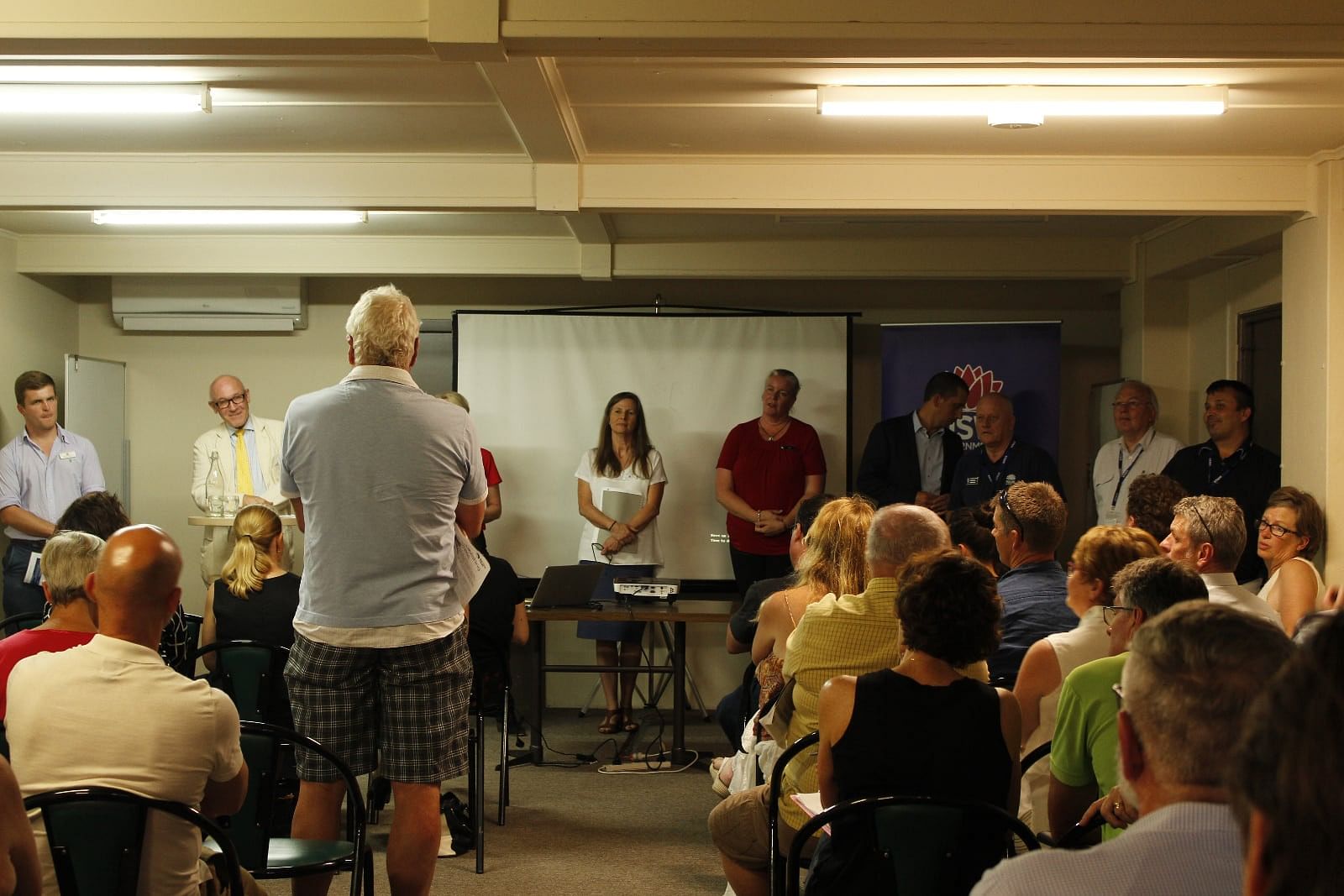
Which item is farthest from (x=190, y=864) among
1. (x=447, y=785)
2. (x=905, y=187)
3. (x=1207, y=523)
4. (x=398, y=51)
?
(x=905, y=187)

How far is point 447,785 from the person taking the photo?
5070 millimetres

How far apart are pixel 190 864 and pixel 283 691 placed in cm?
168

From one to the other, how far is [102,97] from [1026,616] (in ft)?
11.4

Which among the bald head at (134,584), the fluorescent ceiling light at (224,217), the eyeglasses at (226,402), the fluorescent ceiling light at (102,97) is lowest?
the bald head at (134,584)

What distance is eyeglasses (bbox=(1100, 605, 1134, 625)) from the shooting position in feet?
7.97

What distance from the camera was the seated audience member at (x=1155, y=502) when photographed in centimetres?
412

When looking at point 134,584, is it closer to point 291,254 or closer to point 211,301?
point 291,254

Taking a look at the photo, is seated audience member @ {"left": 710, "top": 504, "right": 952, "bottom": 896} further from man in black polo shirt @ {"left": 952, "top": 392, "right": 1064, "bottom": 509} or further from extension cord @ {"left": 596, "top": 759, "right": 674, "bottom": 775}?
man in black polo shirt @ {"left": 952, "top": 392, "right": 1064, "bottom": 509}

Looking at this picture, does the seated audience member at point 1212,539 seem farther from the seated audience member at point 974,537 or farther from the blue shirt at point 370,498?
the blue shirt at point 370,498

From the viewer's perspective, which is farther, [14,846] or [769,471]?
[769,471]

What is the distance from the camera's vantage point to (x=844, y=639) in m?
2.62

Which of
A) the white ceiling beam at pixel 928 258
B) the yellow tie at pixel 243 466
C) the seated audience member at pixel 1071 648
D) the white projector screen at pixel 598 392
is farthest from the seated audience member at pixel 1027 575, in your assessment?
the yellow tie at pixel 243 466

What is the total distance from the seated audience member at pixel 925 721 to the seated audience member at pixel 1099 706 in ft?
0.52

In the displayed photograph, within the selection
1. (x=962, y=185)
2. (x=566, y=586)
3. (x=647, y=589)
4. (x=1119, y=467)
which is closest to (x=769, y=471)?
(x=647, y=589)
